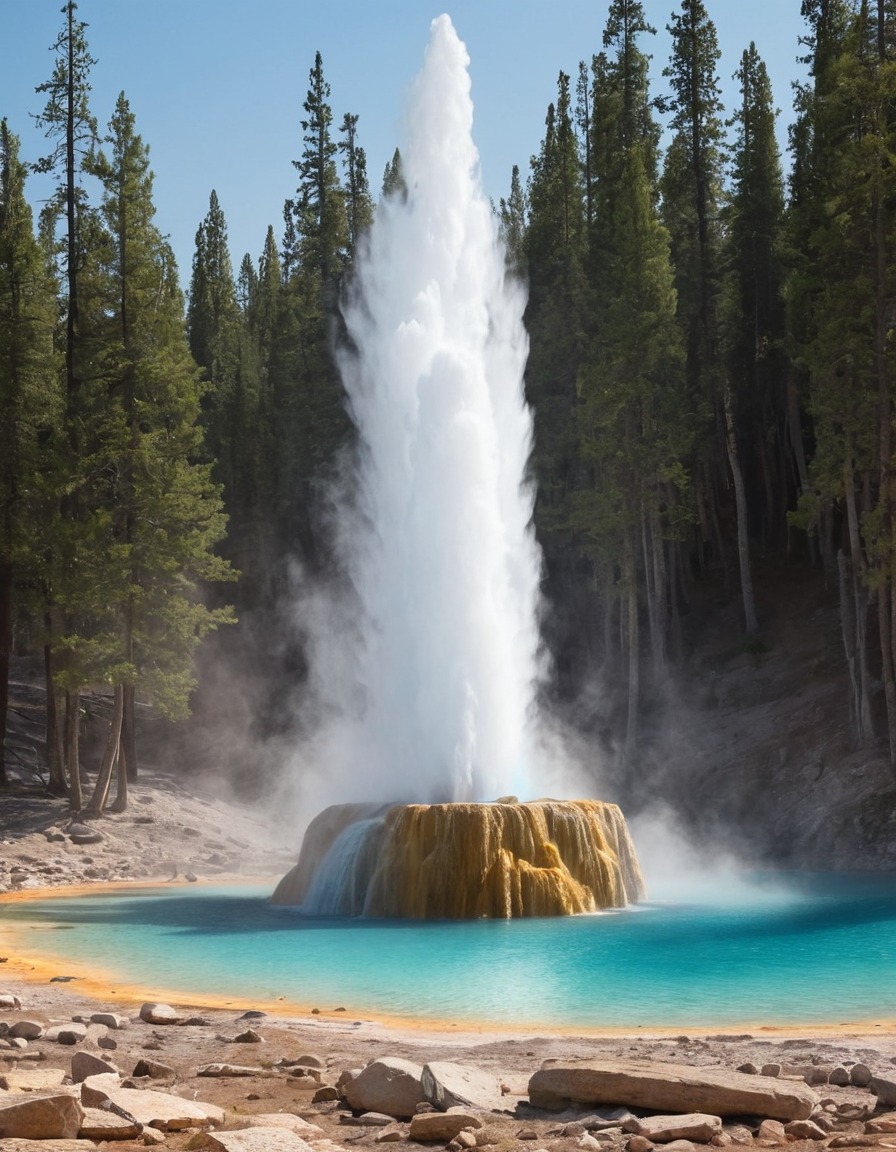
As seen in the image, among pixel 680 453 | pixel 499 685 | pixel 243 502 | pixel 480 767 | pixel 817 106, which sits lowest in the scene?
pixel 480 767

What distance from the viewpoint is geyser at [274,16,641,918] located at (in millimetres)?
17234

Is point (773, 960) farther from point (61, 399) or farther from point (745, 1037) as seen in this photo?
point (61, 399)

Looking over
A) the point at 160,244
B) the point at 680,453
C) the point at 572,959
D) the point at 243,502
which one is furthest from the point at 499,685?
the point at 243,502

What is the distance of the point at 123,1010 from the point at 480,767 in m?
11.2

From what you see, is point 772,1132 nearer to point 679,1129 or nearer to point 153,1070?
point 679,1129

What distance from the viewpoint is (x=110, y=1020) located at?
909 centimetres

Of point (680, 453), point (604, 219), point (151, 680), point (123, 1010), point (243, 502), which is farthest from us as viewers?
point (243, 502)

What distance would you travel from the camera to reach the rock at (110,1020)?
9.05 m

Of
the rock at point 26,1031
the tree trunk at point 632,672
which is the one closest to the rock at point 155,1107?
the rock at point 26,1031

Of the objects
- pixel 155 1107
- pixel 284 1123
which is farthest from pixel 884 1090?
pixel 155 1107

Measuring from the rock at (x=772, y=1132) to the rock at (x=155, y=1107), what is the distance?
8.33ft

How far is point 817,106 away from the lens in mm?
29484

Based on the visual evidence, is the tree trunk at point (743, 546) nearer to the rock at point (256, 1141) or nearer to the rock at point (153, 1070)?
the rock at point (153, 1070)

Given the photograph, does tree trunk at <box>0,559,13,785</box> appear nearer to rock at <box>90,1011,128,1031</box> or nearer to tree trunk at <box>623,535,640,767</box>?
tree trunk at <box>623,535,640,767</box>
